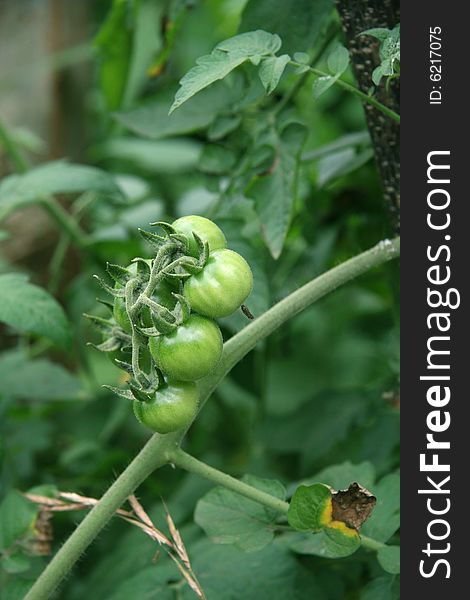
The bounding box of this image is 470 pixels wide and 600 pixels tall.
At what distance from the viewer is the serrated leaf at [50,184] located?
1.25 meters

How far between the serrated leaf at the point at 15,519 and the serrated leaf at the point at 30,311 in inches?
7.9

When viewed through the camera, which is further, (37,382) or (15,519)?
(37,382)

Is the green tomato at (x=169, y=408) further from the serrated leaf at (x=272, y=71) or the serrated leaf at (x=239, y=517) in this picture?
the serrated leaf at (x=272, y=71)

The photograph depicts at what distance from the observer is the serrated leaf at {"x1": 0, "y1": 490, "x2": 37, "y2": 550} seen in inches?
42.1

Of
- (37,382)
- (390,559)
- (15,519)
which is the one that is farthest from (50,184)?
(390,559)

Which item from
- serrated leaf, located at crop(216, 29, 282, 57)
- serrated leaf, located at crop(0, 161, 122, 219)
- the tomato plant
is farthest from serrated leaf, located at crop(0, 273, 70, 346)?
serrated leaf, located at crop(216, 29, 282, 57)

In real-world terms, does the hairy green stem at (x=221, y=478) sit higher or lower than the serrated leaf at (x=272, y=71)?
lower

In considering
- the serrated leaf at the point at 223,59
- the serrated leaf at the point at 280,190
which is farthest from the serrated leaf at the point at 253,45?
the serrated leaf at the point at 280,190

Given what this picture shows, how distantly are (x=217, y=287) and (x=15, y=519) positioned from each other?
484 millimetres

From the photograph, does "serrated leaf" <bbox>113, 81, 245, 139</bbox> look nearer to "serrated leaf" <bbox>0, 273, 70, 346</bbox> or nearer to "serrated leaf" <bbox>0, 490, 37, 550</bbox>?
"serrated leaf" <bbox>0, 273, 70, 346</bbox>

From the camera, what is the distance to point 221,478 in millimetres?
868

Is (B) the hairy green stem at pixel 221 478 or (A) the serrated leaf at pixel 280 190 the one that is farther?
(A) the serrated leaf at pixel 280 190

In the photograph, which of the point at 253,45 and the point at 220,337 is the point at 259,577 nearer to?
the point at 220,337

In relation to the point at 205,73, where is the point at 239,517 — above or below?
below
